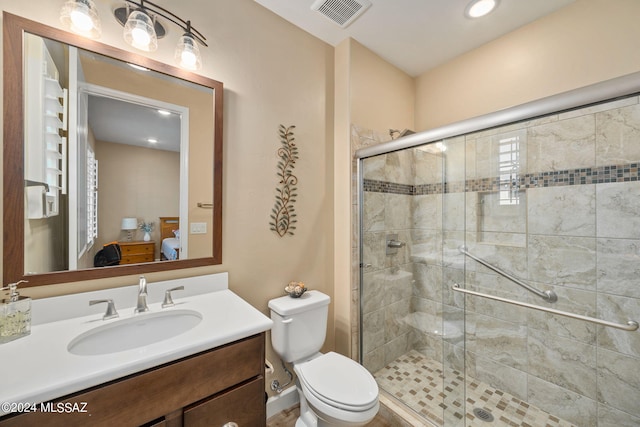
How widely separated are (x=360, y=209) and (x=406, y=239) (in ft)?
1.69

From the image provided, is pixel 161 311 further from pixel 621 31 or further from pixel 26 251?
pixel 621 31

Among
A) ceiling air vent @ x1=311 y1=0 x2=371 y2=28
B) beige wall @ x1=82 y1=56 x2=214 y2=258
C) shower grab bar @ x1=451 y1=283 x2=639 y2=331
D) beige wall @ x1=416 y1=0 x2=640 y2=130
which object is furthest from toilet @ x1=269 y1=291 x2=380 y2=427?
beige wall @ x1=416 y1=0 x2=640 y2=130

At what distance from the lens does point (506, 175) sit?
68.6 inches

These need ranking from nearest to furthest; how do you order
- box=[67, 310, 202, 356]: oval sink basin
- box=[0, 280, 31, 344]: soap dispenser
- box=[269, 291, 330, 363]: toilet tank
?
box=[0, 280, 31, 344]: soap dispenser
box=[67, 310, 202, 356]: oval sink basin
box=[269, 291, 330, 363]: toilet tank

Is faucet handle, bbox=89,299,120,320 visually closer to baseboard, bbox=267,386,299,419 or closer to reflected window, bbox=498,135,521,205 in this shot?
baseboard, bbox=267,386,299,419

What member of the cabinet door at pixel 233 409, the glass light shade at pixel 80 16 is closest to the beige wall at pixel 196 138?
the glass light shade at pixel 80 16

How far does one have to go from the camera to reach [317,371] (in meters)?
1.43

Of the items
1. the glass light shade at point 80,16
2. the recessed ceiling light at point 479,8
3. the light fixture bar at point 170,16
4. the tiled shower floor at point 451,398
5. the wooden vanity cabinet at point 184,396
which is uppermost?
the recessed ceiling light at point 479,8

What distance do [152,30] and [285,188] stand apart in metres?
1.03

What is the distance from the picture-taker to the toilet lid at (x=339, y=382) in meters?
1.22

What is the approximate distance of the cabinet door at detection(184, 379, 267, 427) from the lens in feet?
2.96

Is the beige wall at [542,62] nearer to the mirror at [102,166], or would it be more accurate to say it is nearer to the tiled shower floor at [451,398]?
the mirror at [102,166]

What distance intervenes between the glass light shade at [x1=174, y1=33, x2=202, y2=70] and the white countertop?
1.11m

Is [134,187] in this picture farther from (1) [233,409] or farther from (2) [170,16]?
(1) [233,409]
